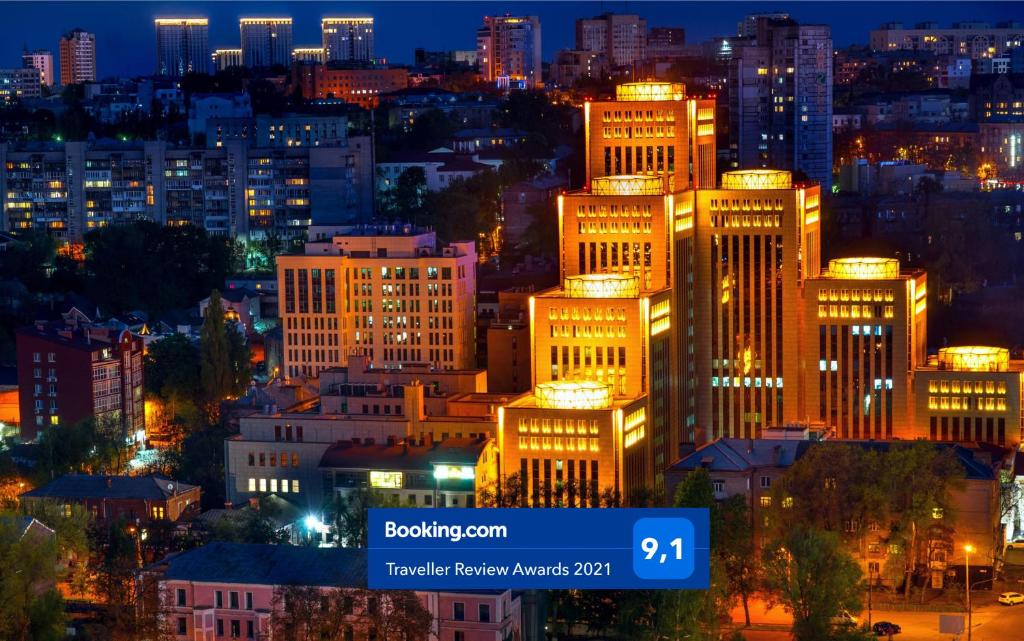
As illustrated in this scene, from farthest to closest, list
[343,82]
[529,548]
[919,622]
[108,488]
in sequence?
[343,82] → [108,488] → [919,622] → [529,548]

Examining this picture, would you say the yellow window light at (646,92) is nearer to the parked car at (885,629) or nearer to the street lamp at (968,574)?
the street lamp at (968,574)

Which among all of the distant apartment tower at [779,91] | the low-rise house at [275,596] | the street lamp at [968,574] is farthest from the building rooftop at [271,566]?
the distant apartment tower at [779,91]

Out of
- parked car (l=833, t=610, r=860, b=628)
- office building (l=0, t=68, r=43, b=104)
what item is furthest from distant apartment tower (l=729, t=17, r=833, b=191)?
office building (l=0, t=68, r=43, b=104)

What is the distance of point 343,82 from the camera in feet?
483

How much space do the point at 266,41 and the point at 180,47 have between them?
20.9 ft

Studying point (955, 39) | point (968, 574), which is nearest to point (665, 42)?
point (955, 39)

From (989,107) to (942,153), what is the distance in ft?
36.1

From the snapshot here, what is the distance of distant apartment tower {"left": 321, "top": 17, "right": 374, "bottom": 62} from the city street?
385 ft

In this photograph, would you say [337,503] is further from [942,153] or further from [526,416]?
[942,153]

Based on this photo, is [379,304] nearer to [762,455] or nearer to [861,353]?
[861,353]

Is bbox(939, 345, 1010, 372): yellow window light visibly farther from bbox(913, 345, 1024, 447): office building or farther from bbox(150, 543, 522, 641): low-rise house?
bbox(150, 543, 522, 641): low-rise house

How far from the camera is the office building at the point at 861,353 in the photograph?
62562 mm

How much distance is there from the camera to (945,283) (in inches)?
3561

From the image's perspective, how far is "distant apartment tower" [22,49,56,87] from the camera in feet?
531
